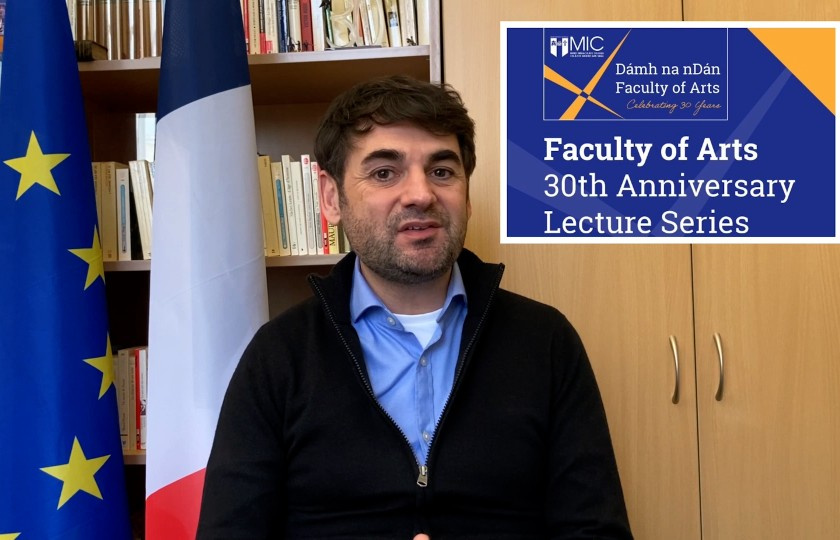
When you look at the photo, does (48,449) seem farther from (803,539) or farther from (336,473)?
(803,539)

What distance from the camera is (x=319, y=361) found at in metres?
1.46

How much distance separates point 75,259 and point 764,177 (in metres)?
1.53

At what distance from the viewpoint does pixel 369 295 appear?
1534 millimetres

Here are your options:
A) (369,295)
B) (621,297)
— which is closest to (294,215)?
(369,295)

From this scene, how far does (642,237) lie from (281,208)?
854mm

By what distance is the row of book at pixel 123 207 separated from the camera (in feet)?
6.68

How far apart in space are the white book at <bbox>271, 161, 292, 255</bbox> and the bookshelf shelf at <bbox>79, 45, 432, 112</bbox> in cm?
25

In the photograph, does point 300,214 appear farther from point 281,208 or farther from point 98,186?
point 98,186

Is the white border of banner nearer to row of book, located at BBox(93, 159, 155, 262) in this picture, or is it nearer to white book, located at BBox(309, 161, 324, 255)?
white book, located at BBox(309, 161, 324, 255)

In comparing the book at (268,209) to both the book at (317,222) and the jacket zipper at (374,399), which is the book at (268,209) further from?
the jacket zipper at (374,399)

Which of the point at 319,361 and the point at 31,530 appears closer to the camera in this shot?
the point at 319,361

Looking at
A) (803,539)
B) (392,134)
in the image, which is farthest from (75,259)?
(803,539)

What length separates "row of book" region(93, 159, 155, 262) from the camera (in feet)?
6.68

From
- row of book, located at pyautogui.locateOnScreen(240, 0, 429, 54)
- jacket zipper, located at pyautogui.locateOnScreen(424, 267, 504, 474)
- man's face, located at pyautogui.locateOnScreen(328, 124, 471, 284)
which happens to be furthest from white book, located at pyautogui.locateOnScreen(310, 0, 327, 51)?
jacket zipper, located at pyautogui.locateOnScreen(424, 267, 504, 474)
